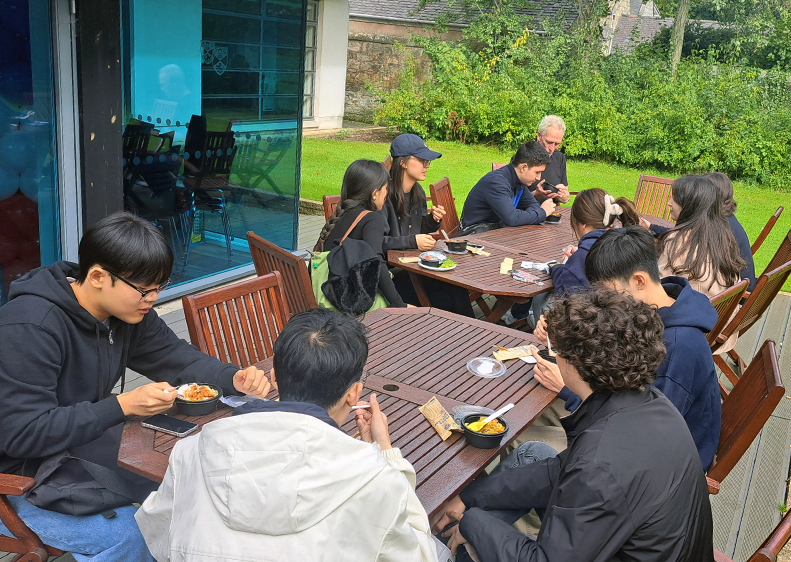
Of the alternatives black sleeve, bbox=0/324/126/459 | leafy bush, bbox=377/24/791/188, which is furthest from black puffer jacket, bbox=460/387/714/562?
leafy bush, bbox=377/24/791/188

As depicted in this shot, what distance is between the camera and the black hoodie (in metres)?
2.10

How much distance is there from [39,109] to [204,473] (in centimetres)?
384

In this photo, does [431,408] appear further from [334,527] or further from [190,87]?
[190,87]

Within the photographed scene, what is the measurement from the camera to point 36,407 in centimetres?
212

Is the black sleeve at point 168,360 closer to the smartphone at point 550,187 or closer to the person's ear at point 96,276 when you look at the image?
the person's ear at point 96,276

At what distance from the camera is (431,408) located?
2623 mm

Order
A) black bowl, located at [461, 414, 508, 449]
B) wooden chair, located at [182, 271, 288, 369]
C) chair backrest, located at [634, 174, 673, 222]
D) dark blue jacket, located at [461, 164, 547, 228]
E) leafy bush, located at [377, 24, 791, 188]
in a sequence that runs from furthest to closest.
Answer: leafy bush, located at [377, 24, 791, 188]
chair backrest, located at [634, 174, 673, 222]
dark blue jacket, located at [461, 164, 547, 228]
wooden chair, located at [182, 271, 288, 369]
black bowl, located at [461, 414, 508, 449]

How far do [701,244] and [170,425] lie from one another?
3212 millimetres

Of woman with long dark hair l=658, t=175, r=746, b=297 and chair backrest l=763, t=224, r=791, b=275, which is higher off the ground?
woman with long dark hair l=658, t=175, r=746, b=297

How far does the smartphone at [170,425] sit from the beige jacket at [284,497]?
2.65ft

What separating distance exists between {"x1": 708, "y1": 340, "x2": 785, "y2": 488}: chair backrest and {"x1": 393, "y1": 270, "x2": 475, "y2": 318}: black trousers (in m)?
2.44

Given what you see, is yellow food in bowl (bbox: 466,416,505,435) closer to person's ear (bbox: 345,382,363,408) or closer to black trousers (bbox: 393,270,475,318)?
person's ear (bbox: 345,382,363,408)

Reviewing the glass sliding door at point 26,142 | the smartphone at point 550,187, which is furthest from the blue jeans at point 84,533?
the smartphone at point 550,187

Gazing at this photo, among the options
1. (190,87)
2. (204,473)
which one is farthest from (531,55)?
(204,473)
